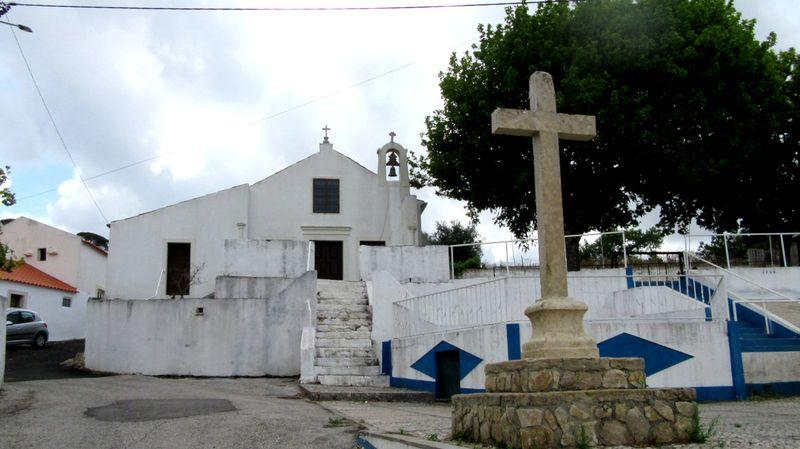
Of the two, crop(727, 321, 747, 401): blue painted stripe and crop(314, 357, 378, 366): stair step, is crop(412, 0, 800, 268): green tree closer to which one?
crop(314, 357, 378, 366): stair step

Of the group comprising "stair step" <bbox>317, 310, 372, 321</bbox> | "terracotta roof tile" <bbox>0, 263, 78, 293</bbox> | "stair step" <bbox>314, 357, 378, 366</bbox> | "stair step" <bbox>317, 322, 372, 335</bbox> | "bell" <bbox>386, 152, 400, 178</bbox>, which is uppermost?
"bell" <bbox>386, 152, 400, 178</bbox>

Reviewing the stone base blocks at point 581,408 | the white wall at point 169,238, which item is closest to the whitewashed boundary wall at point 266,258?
the white wall at point 169,238

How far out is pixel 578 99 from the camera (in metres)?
17.9

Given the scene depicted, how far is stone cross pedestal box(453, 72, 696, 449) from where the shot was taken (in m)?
5.39

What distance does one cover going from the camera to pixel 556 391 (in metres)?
5.68

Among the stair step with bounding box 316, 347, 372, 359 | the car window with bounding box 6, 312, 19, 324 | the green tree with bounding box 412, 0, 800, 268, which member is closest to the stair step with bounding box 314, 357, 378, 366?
the stair step with bounding box 316, 347, 372, 359

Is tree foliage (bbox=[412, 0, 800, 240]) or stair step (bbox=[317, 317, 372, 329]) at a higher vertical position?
tree foliage (bbox=[412, 0, 800, 240])

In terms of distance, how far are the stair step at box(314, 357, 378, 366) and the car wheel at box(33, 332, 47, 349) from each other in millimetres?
13143

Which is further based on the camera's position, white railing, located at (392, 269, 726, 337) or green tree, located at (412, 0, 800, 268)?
green tree, located at (412, 0, 800, 268)

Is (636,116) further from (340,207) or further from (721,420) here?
(721,420)

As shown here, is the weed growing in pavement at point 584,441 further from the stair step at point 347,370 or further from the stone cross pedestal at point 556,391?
the stair step at point 347,370

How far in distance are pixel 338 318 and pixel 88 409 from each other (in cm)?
659

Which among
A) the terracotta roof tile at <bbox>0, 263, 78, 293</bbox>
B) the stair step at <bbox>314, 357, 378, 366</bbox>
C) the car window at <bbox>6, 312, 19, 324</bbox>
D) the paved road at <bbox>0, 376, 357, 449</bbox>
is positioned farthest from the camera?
the terracotta roof tile at <bbox>0, 263, 78, 293</bbox>

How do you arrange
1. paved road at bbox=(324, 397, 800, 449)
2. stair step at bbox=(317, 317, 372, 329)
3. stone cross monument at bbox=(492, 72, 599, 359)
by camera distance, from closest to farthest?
paved road at bbox=(324, 397, 800, 449) → stone cross monument at bbox=(492, 72, 599, 359) → stair step at bbox=(317, 317, 372, 329)
